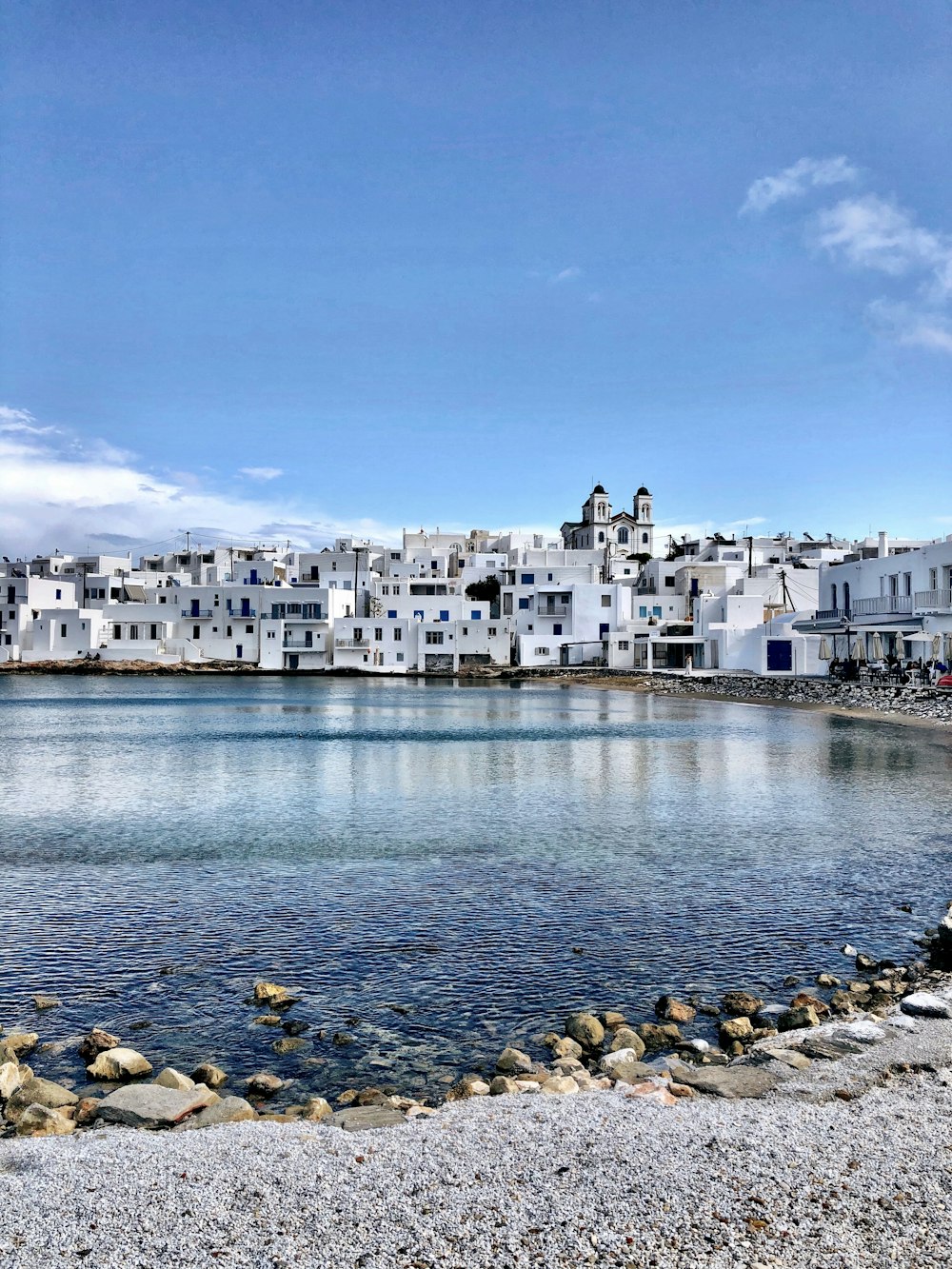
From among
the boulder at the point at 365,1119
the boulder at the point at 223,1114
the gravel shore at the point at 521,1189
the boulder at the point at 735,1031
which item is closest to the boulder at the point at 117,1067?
the boulder at the point at 223,1114

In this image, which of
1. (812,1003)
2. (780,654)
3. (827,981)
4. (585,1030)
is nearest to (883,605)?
(780,654)

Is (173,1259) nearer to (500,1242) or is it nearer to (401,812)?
(500,1242)

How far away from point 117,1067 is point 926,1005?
7.67 m

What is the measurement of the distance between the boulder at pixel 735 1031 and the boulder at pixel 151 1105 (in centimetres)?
481

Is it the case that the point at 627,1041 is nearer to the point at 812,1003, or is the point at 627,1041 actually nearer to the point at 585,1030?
the point at 585,1030

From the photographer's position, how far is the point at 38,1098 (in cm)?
816

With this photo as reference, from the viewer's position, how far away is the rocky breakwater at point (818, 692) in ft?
148

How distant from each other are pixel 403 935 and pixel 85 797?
1534 centimetres

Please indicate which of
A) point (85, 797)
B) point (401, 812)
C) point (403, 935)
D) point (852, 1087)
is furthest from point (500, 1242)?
point (85, 797)

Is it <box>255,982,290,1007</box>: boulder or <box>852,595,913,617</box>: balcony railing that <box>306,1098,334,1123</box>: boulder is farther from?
<box>852,595,913,617</box>: balcony railing

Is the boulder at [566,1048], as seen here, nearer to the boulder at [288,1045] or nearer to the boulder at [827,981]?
the boulder at [288,1045]

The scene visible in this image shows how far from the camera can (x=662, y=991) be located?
446 inches

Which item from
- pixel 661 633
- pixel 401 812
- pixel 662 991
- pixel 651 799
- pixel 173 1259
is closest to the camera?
pixel 173 1259

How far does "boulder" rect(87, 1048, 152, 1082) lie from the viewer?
8.97 m
